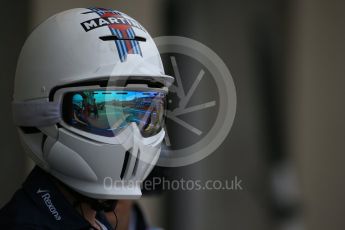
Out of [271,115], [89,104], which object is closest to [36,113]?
[89,104]

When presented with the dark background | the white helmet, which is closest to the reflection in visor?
the white helmet

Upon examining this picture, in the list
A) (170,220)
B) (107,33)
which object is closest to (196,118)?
(170,220)

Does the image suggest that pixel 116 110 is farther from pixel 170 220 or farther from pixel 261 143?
pixel 261 143

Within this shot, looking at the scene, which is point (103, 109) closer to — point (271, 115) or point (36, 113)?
point (36, 113)

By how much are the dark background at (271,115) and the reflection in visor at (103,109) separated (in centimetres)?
313

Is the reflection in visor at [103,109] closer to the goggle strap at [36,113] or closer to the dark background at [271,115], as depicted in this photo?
the goggle strap at [36,113]

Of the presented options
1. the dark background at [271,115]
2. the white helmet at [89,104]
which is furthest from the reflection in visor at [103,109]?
the dark background at [271,115]

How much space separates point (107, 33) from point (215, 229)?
13.6 feet

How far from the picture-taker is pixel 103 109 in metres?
3.18

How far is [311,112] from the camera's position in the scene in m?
7.73

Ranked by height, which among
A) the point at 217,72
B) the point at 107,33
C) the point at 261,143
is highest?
the point at 107,33

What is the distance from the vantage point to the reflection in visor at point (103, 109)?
3.16m

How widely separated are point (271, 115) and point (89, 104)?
4.57 metres

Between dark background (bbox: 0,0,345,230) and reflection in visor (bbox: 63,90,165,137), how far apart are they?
313 centimetres
